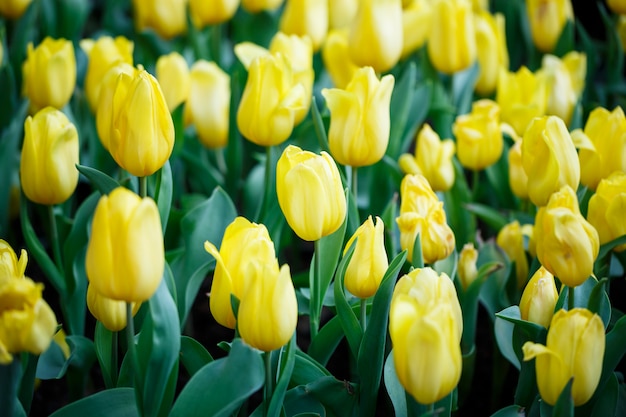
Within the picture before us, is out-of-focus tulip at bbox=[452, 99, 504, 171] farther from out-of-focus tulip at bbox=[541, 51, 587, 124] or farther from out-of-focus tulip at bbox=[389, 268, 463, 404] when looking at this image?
out-of-focus tulip at bbox=[389, 268, 463, 404]

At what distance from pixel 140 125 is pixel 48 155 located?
21 cm

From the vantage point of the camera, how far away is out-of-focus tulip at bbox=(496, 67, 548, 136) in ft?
5.24

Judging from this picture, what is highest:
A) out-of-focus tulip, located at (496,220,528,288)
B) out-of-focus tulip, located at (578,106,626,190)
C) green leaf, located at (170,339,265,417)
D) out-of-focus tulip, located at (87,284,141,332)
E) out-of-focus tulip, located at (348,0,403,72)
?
out-of-focus tulip, located at (348,0,403,72)

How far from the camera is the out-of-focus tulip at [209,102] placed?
5.18 ft

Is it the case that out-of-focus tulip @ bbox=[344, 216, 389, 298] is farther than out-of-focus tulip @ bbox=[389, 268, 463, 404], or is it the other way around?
out-of-focus tulip @ bbox=[344, 216, 389, 298]

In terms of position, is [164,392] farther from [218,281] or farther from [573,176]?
[573,176]

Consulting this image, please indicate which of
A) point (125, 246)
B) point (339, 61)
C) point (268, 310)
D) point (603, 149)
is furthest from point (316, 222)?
point (339, 61)

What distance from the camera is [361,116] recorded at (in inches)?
46.6

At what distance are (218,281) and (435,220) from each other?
1.13ft

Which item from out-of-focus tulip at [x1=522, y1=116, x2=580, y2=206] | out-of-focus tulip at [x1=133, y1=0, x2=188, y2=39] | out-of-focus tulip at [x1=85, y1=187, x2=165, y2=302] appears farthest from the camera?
out-of-focus tulip at [x1=133, y1=0, x2=188, y2=39]

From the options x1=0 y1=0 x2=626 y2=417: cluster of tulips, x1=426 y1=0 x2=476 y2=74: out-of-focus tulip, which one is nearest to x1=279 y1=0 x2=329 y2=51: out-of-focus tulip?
x1=0 y1=0 x2=626 y2=417: cluster of tulips

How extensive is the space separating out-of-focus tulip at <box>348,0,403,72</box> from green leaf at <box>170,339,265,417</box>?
738mm

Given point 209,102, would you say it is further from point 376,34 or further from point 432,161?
point 432,161

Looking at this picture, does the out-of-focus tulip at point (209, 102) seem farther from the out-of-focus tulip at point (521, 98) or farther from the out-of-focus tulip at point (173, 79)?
the out-of-focus tulip at point (521, 98)
